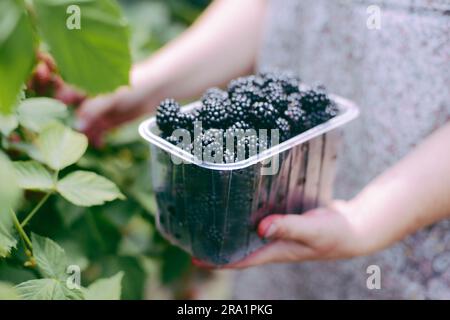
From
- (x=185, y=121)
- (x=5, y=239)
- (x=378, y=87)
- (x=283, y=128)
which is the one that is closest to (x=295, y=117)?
(x=283, y=128)

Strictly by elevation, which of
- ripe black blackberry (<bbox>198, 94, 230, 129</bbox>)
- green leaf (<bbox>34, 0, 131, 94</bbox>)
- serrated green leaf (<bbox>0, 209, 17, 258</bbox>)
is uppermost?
green leaf (<bbox>34, 0, 131, 94</bbox>)

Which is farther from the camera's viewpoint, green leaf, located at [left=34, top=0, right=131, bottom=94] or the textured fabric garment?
the textured fabric garment

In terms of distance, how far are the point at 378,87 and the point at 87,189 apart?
524 millimetres

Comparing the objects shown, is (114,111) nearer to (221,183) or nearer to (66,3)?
(221,183)

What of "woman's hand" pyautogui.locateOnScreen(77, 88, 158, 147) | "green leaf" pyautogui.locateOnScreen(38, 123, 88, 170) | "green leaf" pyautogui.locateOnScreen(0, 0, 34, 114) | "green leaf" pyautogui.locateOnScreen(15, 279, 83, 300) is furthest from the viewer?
"woman's hand" pyautogui.locateOnScreen(77, 88, 158, 147)

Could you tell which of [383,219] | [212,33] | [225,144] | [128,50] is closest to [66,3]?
[128,50]

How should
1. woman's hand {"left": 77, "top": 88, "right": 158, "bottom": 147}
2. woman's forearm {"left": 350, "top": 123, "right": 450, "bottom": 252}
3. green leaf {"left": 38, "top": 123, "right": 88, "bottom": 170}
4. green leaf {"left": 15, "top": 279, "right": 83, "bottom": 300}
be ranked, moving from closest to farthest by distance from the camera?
1. green leaf {"left": 15, "top": 279, "right": 83, "bottom": 300}
2. green leaf {"left": 38, "top": 123, "right": 88, "bottom": 170}
3. woman's forearm {"left": 350, "top": 123, "right": 450, "bottom": 252}
4. woman's hand {"left": 77, "top": 88, "right": 158, "bottom": 147}

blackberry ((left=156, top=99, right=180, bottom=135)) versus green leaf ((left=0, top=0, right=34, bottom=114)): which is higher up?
green leaf ((left=0, top=0, right=34, bottom=114))

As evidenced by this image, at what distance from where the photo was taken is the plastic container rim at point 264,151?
621mm

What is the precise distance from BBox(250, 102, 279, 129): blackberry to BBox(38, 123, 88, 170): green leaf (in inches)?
8.3

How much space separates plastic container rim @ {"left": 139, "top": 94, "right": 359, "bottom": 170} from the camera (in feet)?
2.04

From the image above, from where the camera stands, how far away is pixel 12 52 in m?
0.38

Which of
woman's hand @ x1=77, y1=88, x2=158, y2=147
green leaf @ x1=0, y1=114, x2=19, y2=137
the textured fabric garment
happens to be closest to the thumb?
the textured fabric garment

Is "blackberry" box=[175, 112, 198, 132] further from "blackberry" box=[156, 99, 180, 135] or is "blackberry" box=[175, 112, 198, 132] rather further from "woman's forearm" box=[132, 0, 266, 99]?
"woman's forearm" box=[132, 0, 266, 99]
